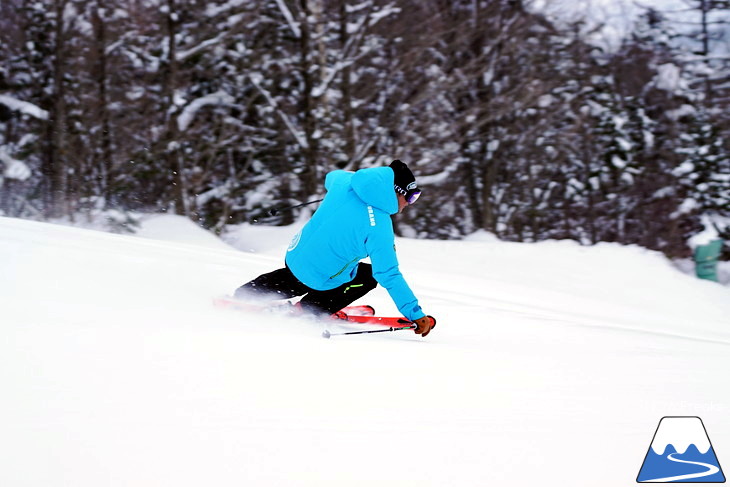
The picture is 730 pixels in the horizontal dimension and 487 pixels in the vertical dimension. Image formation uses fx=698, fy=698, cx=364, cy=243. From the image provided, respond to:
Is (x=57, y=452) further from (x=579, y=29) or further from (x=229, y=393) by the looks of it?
(x=579, y=29)

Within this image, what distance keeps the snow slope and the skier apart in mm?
246

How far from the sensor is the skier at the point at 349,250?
12.3 ft

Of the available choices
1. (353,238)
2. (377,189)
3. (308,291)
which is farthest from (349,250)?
(308,291)

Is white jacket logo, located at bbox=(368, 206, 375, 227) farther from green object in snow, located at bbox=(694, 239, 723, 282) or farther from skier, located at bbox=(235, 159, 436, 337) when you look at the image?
green object in snow, located at bbox=(694, 239, 723, 282)

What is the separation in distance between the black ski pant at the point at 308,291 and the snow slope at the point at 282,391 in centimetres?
16

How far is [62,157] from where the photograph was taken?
11.5 meters

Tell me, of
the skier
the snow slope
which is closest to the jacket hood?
the skier

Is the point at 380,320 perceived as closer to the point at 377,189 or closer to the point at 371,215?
the point at 371,215

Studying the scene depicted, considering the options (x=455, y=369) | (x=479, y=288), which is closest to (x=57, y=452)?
(x=455, y=369)

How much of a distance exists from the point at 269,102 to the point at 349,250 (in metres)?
8.71

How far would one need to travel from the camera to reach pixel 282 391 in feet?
8.36

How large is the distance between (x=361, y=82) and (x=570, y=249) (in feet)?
17.2

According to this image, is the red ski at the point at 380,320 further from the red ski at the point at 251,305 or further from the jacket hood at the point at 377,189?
the jacket hood at the point at 377,189

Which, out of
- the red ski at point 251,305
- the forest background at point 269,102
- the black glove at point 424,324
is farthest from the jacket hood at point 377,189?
the forest background at point 269,102
